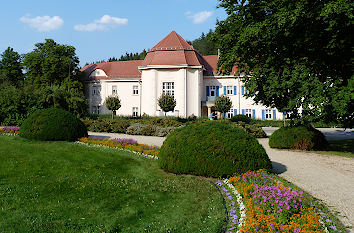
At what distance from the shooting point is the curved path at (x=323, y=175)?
5.47 meters

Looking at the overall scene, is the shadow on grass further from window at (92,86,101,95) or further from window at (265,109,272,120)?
window at (92,86,101,95)

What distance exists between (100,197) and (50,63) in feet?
114

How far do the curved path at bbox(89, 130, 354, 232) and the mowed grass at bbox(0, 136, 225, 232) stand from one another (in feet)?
7.38

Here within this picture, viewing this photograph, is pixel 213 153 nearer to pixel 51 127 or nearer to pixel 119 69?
pixel 51 127

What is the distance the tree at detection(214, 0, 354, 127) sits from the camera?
8969 millimetres

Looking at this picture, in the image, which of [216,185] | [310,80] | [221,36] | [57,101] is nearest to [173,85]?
[57,101]

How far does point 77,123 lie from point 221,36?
7.88 metres

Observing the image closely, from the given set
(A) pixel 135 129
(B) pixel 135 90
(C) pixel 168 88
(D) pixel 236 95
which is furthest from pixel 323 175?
(B) pixel 135 90

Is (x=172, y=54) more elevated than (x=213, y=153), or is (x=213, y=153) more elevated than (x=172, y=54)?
(x=172, y=54)

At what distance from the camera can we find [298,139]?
1224 centimetres

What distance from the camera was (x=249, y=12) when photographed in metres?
11.6

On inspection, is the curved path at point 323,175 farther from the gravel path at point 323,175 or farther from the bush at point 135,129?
the bush at point 135,129

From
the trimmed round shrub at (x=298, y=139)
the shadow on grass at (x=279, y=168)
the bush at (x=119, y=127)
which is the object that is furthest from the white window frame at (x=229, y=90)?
the shadow on grass at (x=279, y=168)

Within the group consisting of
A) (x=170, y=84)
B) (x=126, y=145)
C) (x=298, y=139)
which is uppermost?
(x=170, y=84)
